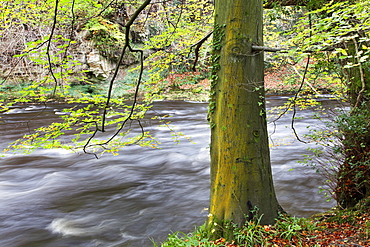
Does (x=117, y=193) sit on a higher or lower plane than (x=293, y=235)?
lower

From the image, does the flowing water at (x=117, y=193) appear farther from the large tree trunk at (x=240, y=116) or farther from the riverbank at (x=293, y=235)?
the large tree trunk at (x=240, y=116)

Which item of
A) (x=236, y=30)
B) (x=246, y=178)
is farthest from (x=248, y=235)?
(x=236, y=30)

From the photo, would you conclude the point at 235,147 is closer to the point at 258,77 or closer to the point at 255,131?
the point at 255,131

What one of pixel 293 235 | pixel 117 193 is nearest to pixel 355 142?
pixel 293 235

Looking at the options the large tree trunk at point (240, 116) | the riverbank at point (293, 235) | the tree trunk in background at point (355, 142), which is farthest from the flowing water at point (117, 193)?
the large tree trunk at point (240, 116)

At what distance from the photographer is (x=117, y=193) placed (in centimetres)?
716

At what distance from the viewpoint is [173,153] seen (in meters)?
9.84

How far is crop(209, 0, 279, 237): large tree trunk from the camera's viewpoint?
3.38 metres

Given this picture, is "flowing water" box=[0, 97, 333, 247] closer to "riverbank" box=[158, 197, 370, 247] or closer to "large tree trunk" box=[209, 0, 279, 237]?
"riverbank" box=[158, 197, 370, 247]

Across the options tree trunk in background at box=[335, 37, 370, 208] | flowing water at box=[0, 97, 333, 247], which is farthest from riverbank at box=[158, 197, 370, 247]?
flowing water at box=[0, 97, 333, 247]

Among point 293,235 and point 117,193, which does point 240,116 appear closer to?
point 293,235

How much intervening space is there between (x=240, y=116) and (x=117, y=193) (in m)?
4.75

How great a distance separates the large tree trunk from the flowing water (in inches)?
90.1

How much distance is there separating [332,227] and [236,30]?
3.07 m
